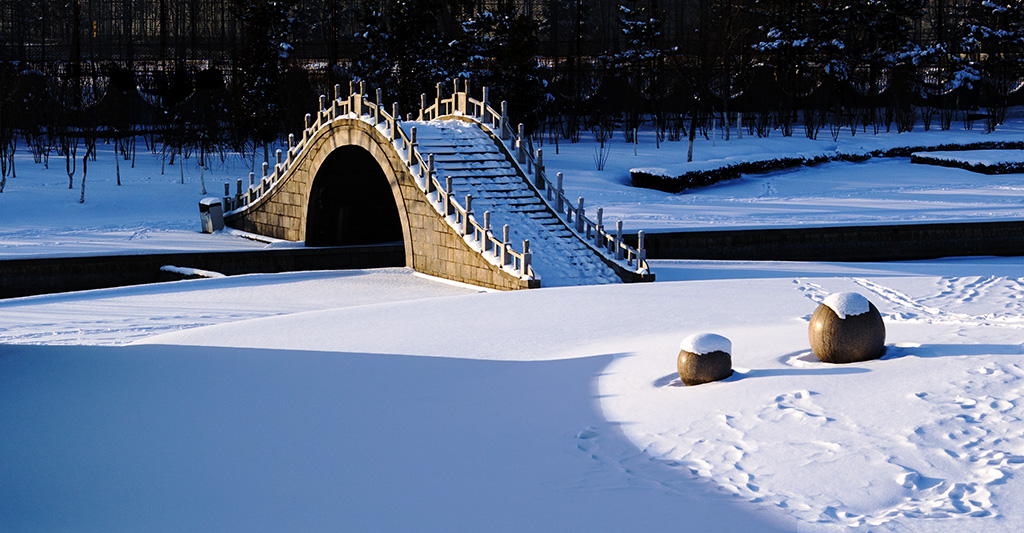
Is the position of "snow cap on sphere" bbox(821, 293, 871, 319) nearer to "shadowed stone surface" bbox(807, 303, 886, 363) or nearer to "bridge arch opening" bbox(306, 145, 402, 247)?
"shadowed stone surface" bbox(807, 303, 886, 363)

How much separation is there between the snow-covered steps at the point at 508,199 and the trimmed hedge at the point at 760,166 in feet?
43.0

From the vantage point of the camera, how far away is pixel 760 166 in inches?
1578

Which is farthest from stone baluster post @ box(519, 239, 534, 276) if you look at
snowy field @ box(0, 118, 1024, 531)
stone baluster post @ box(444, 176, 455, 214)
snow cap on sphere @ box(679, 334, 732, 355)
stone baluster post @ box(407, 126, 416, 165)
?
snow cap on sphere @ box(679, 334, 732, 355)

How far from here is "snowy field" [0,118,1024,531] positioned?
26.1ft

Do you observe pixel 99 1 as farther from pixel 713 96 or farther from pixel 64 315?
pixel 64 315

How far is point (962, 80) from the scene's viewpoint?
53688 mm

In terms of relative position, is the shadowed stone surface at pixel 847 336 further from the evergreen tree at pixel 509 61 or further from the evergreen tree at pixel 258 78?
the evergreen tree at pixel 258 78

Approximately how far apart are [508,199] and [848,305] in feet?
43.4

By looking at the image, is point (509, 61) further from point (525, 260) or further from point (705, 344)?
point (705, 344)

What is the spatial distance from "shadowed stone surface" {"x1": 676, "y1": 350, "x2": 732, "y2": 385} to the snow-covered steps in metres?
9.70

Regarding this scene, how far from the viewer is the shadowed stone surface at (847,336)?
10.4 meters

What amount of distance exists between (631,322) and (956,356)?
5056 mm

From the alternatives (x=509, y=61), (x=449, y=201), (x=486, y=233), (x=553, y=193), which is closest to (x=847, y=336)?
(x=486, y=233)

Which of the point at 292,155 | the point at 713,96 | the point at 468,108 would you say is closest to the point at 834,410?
the point at 468,108
